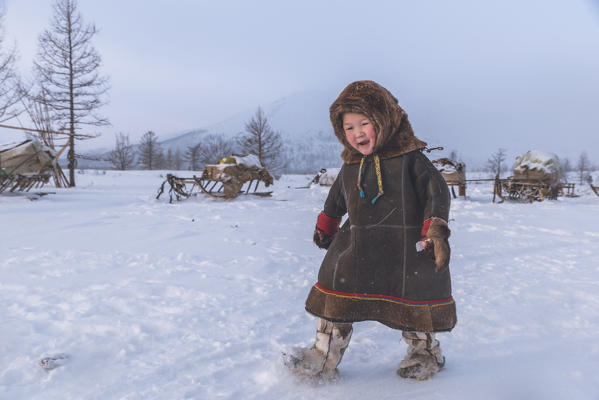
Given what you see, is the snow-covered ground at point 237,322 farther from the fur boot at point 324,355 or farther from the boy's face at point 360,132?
the boy's face at point 360,132

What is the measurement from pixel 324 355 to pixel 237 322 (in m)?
0.86

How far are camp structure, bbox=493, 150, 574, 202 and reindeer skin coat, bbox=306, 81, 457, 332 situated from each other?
40.8 ft

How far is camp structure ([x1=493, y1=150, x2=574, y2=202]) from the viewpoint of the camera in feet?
42.1

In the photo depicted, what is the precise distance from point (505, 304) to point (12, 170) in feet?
36.3

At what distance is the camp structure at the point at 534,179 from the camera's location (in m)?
12.8

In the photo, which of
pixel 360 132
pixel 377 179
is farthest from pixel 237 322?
pixel 360 132

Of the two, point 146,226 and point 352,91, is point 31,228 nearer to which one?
point 146,226

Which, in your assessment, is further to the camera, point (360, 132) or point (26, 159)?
point (26, 159)

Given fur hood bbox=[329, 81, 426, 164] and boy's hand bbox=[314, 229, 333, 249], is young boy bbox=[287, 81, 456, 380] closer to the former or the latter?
fur hood bbox=[329, 81, 426, 164]

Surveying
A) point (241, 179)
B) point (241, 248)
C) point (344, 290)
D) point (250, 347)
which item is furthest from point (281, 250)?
point (241, 179)

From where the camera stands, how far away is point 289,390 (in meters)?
1.69

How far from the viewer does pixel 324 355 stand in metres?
1.80

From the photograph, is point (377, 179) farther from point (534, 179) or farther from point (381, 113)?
point (534, 179)

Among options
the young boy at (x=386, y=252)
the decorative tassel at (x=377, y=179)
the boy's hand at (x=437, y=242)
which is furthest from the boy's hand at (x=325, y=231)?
the boy's hand at (x=437, y=242)
